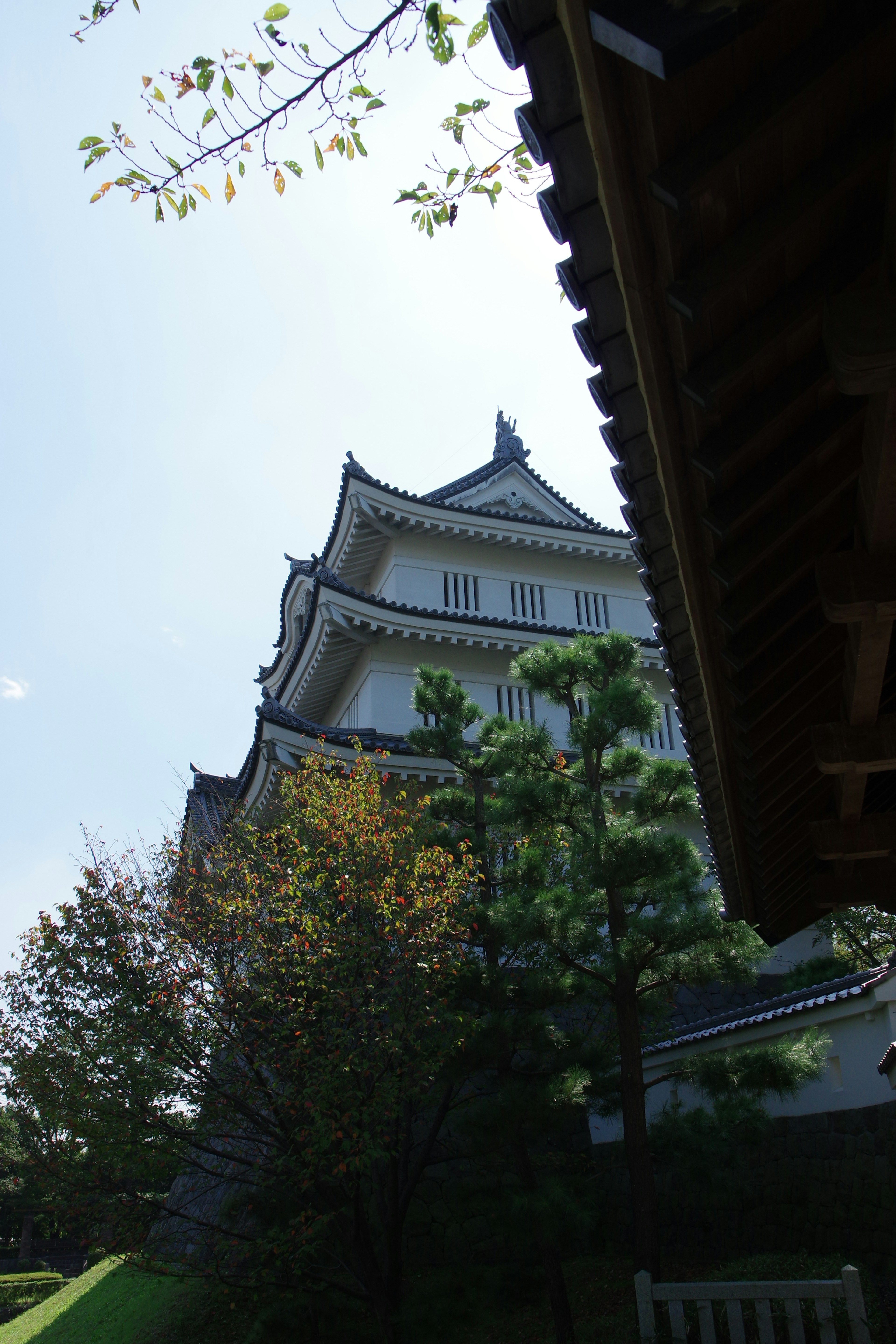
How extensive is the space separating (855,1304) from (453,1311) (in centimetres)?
420

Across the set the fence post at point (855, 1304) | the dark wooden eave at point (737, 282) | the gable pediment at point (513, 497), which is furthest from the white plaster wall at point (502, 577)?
the dark wooden eave at point (737, 282)

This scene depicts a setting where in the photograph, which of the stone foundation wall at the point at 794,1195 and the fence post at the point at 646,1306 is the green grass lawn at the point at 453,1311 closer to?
the stone foundation wall at the point at 794,1195

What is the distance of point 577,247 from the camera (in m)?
2.15

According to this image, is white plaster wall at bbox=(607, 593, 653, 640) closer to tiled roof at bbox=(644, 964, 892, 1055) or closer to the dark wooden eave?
tiled roof at bbox=(644, 964, 892, 1055)

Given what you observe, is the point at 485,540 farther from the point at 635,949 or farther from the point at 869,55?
the point at 869,55

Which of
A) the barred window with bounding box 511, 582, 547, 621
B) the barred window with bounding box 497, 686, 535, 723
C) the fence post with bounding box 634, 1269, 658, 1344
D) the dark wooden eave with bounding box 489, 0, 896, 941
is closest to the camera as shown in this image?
the dark wooden eave with bounding box 489, 0, 896, 941

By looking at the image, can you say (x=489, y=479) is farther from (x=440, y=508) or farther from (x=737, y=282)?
(x=737, y=282)

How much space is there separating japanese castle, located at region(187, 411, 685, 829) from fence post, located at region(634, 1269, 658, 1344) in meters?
9.39

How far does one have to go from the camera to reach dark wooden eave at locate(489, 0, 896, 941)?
5.96 feet

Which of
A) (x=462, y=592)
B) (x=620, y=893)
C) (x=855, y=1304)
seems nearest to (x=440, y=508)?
(x=462, y=592)

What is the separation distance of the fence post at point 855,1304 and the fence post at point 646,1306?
103cm

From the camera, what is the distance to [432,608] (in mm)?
17734

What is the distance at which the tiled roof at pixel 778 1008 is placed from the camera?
26.9 ft

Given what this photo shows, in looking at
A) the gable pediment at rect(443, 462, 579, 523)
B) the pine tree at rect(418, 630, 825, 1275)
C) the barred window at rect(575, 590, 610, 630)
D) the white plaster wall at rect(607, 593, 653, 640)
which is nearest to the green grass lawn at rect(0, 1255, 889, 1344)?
the pine tree at rect(418, 630, 825, 1275)
